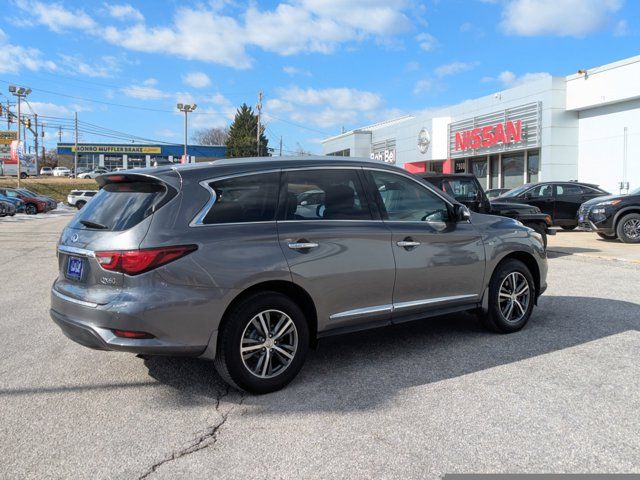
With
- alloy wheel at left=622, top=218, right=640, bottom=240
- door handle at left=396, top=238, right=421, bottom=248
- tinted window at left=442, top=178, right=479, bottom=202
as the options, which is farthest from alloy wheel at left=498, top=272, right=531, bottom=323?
alloy wheel at left=622, top=218, right=640, bottom=240

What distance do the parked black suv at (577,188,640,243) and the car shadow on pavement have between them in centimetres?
846

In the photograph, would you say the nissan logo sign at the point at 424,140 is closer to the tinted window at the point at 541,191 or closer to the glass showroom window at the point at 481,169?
the glass showroom window at the point at 481,169

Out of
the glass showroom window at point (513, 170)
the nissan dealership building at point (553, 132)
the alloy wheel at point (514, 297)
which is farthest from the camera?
the glass showroom window at point (513, 170)

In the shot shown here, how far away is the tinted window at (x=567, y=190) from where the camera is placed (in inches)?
694

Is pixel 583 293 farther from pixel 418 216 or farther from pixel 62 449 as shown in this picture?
pixel 62 449

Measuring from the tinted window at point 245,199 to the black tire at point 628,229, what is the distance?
12.7m

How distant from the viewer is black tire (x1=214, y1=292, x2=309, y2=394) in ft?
13.1

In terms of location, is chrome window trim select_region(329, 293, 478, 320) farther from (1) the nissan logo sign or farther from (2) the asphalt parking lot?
(1) the nissan logo sign

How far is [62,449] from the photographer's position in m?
3.34

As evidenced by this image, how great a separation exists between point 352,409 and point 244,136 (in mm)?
77253

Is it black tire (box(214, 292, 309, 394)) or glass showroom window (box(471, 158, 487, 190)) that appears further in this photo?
glass showroom window (box(471, 158, 487, 190))

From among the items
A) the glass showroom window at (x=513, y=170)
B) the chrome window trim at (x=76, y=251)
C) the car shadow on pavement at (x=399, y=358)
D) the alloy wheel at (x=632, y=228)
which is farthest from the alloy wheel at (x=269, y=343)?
the glass showroom window at (x=513, y=170)

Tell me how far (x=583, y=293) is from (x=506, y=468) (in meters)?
5.54

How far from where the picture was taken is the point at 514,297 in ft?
18.9
